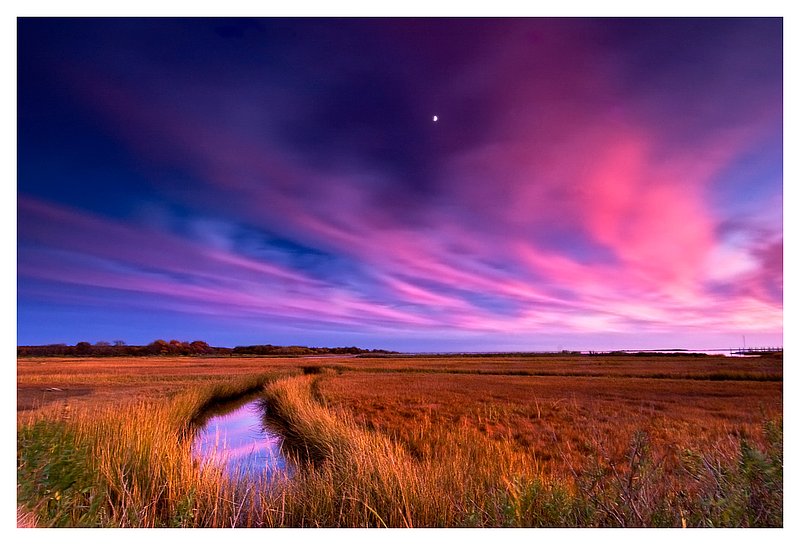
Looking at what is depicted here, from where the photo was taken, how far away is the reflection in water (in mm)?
8383

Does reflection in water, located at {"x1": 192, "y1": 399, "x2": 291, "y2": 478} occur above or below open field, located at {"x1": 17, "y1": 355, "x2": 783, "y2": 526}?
below

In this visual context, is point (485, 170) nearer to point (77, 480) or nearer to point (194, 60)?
point (194, 60)

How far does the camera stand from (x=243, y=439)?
12.2m

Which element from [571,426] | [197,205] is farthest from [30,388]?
[571,426]

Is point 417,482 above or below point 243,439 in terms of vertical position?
above

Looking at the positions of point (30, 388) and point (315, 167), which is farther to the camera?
point (30, 388)

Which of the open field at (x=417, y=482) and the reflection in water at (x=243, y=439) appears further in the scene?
the reflection in water at (x=243, y=439)

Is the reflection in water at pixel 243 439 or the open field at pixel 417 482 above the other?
the open field at pixel 417 482

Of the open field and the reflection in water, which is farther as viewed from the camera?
the reflection in water

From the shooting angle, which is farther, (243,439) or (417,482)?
(243,439)

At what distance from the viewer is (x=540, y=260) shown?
359 inches

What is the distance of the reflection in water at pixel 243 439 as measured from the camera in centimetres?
838
